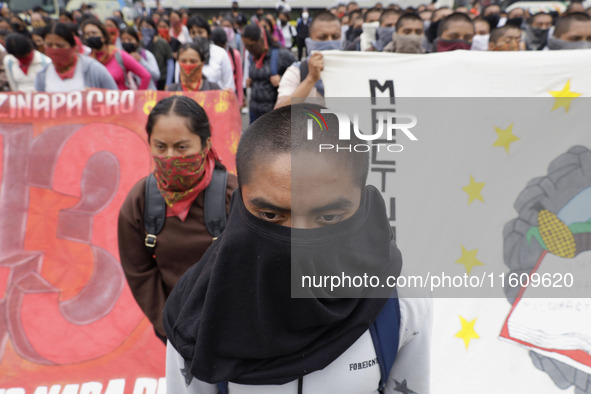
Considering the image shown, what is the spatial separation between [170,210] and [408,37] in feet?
8.37

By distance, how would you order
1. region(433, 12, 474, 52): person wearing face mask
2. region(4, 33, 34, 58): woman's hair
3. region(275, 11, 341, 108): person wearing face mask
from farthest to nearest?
1. region(4, 33, 34, 58): woman's hair
2. region(433, 12, 474, 52): person wearing face mask
3. region(275, 11, 341, 108): person wearing face mask

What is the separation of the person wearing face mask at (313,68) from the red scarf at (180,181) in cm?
120

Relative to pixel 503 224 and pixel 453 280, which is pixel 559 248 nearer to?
pixel 503 224

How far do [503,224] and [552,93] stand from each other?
751 millimetres

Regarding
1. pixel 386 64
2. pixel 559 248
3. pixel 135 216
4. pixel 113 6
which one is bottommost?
pixel 559 248

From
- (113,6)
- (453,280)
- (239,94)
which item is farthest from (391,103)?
(113,6)

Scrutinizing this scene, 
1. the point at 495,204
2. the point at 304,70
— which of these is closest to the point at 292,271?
the point at 495,204

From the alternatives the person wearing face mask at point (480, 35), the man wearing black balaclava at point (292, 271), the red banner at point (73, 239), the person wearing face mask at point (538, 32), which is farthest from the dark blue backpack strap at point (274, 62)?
the man wearing black balaclava at point (292, 271)

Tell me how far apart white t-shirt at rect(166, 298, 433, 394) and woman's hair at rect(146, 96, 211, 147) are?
1016 mm

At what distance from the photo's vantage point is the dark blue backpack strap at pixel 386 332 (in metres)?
1.10

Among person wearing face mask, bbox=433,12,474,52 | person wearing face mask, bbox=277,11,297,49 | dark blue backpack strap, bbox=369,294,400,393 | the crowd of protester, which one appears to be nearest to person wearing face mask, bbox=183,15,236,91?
the crowd of protester

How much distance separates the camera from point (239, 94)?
5.94 m

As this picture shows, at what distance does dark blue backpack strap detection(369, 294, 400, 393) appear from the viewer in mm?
1096

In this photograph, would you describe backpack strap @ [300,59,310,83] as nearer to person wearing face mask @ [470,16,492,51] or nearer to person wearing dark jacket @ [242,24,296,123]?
person wearing dark jacket @ [242,24,296,123]
